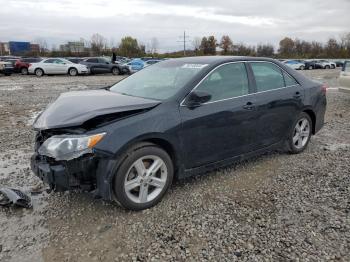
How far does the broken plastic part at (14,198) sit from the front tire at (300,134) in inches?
146

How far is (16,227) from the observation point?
→ 315 centimetres

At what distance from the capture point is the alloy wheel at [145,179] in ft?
10.9

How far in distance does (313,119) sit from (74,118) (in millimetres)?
3906

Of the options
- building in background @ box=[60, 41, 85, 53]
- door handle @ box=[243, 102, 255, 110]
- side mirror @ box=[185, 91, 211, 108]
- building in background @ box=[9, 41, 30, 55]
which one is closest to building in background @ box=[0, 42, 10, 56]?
building in background @ box=[9, 41, 30, 55]

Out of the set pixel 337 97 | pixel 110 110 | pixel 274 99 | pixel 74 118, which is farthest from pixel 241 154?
pixel 337 97

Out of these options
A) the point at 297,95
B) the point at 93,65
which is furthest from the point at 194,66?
the point at 93,65

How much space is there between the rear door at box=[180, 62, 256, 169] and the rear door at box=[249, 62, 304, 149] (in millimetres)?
181

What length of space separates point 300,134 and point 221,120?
1.96 m

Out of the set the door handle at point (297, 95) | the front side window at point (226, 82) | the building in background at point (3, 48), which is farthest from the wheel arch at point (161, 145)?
the building in background at point (3, 48)

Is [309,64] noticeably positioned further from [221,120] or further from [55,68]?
[221,120]

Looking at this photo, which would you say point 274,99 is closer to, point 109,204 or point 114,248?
point 109,204

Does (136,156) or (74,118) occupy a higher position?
(74,118)

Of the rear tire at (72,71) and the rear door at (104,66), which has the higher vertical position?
the rear door at (104,66)

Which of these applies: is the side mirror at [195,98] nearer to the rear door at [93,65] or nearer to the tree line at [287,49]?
the rear door at [93,65]
